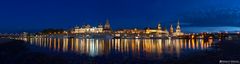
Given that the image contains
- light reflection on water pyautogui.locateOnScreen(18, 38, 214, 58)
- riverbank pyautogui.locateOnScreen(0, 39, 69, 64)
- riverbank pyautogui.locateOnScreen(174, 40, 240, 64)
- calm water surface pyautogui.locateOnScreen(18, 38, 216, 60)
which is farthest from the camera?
light reflection on water pyautogui.locateOnScreen(18, 38, 214, 58)

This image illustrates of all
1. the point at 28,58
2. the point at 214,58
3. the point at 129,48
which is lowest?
the point at 129,48

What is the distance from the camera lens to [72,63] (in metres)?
26.1

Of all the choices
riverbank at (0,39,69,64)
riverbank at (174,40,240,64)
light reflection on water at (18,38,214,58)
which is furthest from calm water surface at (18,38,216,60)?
riverbank at (0,39,69,64)

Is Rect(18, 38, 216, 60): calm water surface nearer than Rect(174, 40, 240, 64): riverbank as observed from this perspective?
No

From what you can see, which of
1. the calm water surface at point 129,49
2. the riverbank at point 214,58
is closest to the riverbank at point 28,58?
the calm water surface at point 129,49

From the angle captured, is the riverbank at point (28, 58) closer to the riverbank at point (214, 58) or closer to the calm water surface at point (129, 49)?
the calm water surface at point (129, 49)

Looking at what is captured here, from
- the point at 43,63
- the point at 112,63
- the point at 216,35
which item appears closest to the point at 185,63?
the point at 112,63

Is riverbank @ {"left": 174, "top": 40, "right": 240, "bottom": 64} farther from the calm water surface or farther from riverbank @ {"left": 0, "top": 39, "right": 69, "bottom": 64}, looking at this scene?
riverbank @ {"left": 0, "top": 39, "right": 69, "bottom": 64}

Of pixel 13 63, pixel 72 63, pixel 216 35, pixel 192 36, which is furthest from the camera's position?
pixel 192 36

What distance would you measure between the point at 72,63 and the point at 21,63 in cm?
342

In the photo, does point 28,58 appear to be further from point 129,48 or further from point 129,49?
point 129,48

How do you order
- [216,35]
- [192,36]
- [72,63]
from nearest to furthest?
[72,63], [216,35], [192,36]

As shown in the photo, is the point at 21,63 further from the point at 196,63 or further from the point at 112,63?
the point at 196,63

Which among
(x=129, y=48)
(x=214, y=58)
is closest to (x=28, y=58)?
(x=214, y=58)
